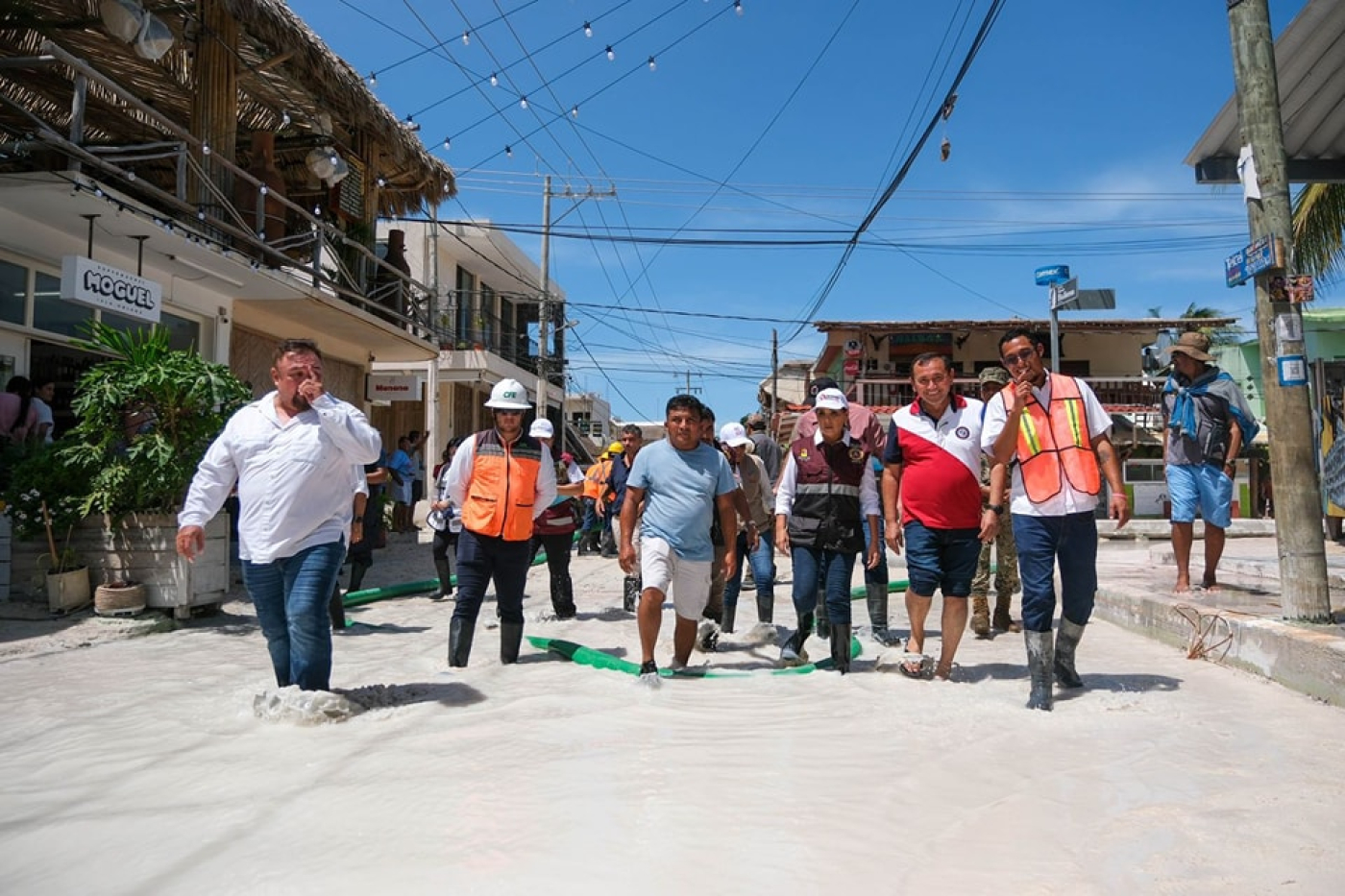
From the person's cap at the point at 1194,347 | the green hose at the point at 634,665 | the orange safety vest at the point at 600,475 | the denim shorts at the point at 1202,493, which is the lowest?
the green hose at the point at 634,665

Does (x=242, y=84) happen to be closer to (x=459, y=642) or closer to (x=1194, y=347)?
(x=459, y=642)

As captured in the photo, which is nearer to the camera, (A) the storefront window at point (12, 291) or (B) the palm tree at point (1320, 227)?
(A) the storefront window at point (12, 291)

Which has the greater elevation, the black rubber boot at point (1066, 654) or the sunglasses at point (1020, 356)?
the sunglasses at point (1020, 356)

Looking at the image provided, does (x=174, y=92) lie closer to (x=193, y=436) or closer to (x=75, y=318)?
(x=75, y=318)

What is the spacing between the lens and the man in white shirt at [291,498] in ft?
13.7

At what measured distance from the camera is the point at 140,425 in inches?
280

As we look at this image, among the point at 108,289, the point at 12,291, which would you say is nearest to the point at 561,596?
the point at 108,289

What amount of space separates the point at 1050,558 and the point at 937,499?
64 centimetres

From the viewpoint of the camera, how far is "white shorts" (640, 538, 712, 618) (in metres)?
5.05

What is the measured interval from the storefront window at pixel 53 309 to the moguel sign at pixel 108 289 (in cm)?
75

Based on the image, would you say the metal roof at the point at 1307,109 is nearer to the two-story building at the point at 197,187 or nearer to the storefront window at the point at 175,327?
the two-story building at the point at 197,187

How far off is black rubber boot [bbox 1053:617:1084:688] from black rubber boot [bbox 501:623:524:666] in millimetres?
3014

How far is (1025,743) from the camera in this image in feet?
12.4

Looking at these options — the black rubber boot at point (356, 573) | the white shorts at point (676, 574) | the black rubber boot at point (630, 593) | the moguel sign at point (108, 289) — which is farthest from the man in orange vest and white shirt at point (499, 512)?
the moguel sign at point (108, 289)
